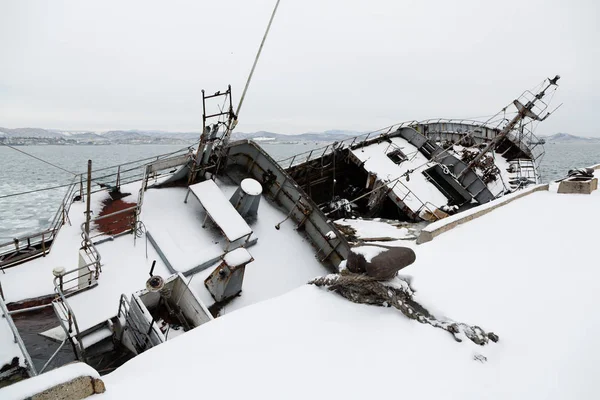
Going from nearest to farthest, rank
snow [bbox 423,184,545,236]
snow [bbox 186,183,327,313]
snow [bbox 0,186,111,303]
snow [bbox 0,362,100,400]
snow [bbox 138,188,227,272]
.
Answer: snow [bbox 0,362,100,400] → snow [bbox 0,186,111,303] → snow [bbox 423,184,545,236] → snow [bbox 186,183,327,313] → snow [bbox 138,188,227,272]

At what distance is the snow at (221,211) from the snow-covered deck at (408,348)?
160 inches

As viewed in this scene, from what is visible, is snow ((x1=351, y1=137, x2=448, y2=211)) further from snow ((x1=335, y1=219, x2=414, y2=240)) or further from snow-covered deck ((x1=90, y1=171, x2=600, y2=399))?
snow-covered deck ((x1=90, y1=171, x2=600, y2=399))

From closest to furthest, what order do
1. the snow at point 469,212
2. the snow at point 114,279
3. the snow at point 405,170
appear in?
the snow at point 114,279 < the snow at point 469,212 < the snow at point 405,170

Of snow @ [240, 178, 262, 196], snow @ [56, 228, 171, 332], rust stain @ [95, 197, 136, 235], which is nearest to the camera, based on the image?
snow @ [56, 228, 171, 332]

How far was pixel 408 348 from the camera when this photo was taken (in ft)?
11.7

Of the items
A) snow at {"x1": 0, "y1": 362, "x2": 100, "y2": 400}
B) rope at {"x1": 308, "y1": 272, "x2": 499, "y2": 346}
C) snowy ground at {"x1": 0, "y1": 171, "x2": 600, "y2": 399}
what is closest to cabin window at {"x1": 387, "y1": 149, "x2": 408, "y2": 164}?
snowy ground at {"x1": 0, "y1": 171, "x2": 600, "y2": 399}

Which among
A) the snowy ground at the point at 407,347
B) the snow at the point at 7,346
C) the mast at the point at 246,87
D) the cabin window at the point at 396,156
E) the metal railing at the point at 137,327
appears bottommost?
the snowy ground at the point at 407,347

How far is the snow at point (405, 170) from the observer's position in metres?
15.7

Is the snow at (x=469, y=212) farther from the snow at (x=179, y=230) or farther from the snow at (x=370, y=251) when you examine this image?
the snow at (x=179, y=230)

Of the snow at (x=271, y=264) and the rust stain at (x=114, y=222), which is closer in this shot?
the snow at (x=271, y=264)

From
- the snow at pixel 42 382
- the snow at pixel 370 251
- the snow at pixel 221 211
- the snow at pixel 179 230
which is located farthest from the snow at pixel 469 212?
the snow at pixel 42 382

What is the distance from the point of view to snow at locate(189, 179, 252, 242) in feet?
27.2

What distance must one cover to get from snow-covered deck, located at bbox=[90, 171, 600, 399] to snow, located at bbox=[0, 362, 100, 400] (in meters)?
0.33

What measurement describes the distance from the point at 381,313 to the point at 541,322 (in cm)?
201
